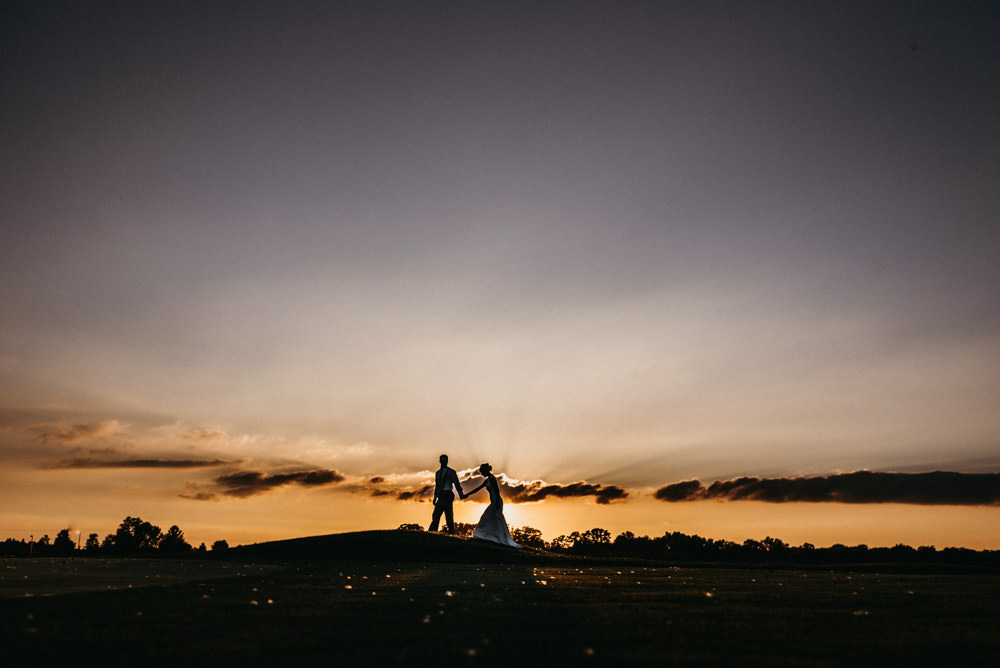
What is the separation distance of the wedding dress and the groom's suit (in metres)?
1.51

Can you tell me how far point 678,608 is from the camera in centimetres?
958

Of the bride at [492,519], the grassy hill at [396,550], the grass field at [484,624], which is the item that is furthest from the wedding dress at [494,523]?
the grass field at [484,624]

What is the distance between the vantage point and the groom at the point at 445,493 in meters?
33.3

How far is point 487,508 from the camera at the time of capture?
113 feet

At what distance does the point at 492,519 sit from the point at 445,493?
2.76 m

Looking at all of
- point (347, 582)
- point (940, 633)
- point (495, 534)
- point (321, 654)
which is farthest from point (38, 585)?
point (495, 534)

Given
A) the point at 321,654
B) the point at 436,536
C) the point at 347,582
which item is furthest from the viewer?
the point at 436,536

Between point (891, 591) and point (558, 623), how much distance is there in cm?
847

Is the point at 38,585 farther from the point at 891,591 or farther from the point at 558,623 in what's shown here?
the point at 891,591

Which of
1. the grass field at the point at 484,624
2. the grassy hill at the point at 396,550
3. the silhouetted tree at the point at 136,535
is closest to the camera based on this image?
the grass field at the point at 484,624

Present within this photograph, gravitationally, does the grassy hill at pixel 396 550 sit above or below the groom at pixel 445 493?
below

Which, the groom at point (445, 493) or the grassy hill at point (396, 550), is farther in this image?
the groom at point (445, 493)

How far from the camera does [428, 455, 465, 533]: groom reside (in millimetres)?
33344

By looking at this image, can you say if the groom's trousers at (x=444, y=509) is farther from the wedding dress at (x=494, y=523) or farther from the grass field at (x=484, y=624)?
the grass field at (x=484, y=624)
